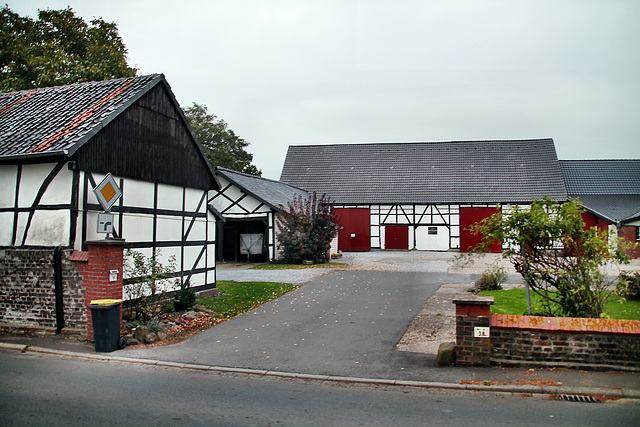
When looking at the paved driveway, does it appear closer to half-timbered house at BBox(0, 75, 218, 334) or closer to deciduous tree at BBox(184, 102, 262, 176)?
half-timbered house at BBox(0, 75, 218, 334)

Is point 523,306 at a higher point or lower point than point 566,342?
lower

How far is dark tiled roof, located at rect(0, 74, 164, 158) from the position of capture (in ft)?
35.7

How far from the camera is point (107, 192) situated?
1070 cm

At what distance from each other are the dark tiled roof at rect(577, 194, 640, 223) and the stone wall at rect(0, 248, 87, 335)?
96.4ft

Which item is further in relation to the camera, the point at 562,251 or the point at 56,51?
the point at 56,51

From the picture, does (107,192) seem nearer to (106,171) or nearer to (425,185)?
(106,171)

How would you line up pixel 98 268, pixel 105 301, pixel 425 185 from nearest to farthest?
pixel 105 301
pixel 98 268
pixel 425 185

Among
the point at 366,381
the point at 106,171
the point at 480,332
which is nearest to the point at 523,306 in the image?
the point at 480,332

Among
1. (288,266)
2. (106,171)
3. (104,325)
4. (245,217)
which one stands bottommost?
(104,325)

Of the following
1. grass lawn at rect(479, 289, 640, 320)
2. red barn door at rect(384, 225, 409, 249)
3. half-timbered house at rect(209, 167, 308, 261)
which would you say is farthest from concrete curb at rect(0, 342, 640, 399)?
red barn door at rect(384, 225, 409, 249)

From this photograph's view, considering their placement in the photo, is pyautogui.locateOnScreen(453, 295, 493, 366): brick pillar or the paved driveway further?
the paved driveway

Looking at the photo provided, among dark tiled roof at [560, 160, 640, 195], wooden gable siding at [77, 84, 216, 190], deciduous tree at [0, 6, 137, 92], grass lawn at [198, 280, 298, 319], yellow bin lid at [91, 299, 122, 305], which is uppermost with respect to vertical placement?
deciduous tree at [0, 6, 137, 92]

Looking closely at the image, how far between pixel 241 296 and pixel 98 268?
18.5ft

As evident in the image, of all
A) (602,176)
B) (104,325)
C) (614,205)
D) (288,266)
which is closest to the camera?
(104,325)
